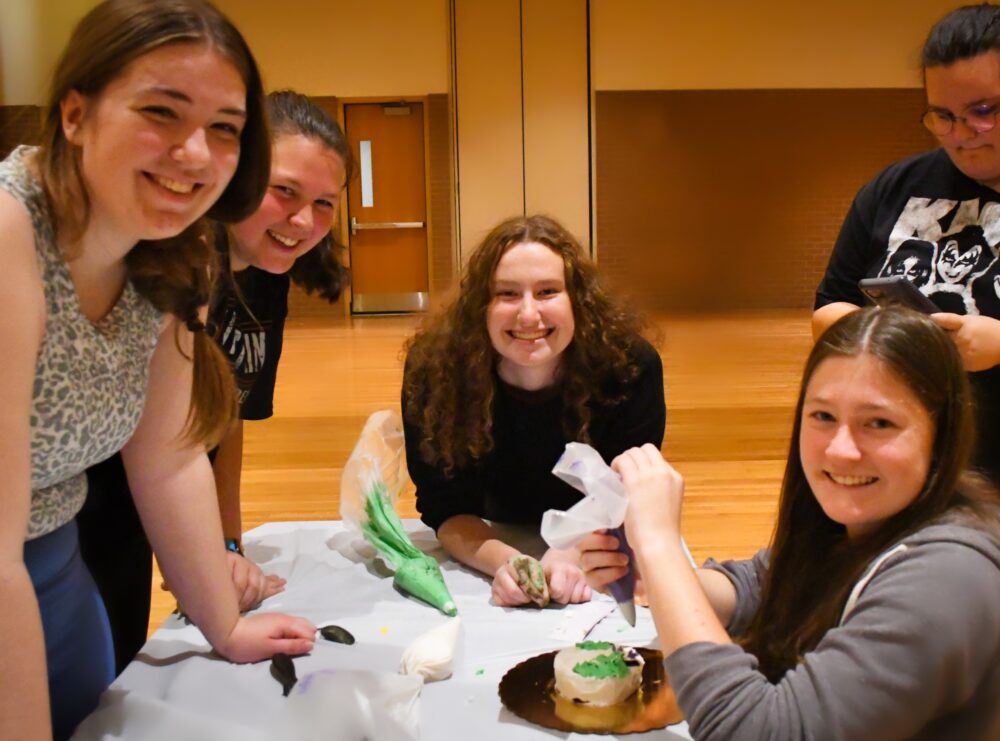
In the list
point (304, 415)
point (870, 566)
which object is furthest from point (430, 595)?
point (304, 415)

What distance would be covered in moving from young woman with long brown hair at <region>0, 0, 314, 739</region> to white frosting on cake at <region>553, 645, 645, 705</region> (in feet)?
2.43

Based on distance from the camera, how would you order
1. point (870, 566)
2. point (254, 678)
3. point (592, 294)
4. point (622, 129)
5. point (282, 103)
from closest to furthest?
point (870, 566), point (254, 678), point (282, 103), point (592, 294), point (622, 129)

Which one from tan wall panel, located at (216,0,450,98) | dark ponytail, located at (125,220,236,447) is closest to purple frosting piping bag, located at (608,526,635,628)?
dark ponytail, located at (125,220,236,447)

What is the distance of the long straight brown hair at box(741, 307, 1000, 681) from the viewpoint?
1.24 metres

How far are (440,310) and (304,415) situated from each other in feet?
12.4

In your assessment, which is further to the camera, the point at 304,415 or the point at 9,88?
the point at 9,88

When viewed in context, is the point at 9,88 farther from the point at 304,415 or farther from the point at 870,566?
the point at 870,566

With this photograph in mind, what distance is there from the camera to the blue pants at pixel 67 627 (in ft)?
4.70

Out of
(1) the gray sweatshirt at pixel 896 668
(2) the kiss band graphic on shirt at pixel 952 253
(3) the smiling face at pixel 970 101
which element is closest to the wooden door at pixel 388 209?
(2) the kiss band graphic on shirt at pixel 952 253

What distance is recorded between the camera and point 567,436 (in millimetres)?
2381

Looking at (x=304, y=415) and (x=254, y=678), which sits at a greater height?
(x=254, y=678)

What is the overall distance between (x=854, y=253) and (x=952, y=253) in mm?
284

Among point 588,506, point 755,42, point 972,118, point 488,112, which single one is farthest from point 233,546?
point 755,42

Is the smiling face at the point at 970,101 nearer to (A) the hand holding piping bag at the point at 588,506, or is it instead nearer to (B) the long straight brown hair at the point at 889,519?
(B) the long straight brown hair at the point at 889,519
